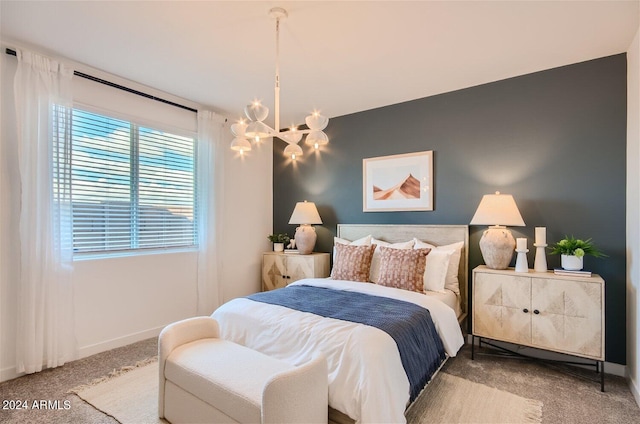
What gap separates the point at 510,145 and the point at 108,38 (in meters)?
3.71

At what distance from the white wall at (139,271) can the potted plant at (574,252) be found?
3575 millimetres

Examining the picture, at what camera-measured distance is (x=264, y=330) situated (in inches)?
86.5

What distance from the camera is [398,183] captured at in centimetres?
384

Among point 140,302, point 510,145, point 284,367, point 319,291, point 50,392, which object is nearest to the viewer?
point 284,367

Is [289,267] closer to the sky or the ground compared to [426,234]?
closer to the ground

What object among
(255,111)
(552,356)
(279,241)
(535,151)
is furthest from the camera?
(279,241)

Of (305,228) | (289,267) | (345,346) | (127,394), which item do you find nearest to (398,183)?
(305,228)

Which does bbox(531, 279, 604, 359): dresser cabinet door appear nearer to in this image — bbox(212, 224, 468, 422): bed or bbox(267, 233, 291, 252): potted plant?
bbox(212, 224, 468, 422): bed

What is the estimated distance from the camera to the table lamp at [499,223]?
2869mm

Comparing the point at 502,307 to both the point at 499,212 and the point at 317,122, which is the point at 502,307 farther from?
the point at 317,122

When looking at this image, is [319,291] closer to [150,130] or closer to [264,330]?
[264,330]

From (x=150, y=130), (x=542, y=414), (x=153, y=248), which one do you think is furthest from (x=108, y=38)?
(x=542, y=414)

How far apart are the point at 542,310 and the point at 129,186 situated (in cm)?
407

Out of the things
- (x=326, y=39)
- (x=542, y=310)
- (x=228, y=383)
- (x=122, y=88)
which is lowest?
(x=228, y=383)
